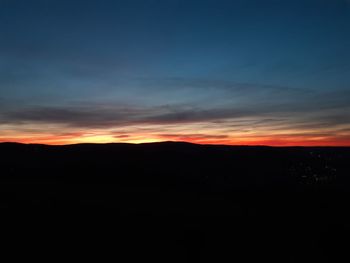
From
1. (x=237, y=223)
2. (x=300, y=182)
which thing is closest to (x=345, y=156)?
(x=300, y=182)

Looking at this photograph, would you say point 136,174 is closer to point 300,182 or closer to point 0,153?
point 300,182

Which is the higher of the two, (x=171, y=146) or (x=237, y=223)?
(x=171, y=146)

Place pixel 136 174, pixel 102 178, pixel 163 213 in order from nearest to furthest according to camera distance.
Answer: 1. pixel 163 213
2. pixel 102 178
3. pixel 136 174

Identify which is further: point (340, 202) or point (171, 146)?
point (171, 146)

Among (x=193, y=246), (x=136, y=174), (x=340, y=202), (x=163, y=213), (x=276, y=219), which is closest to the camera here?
(x=193, y=246)

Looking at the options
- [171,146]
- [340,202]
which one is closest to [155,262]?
[340,202]

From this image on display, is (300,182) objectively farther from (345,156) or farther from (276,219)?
(345,156)
